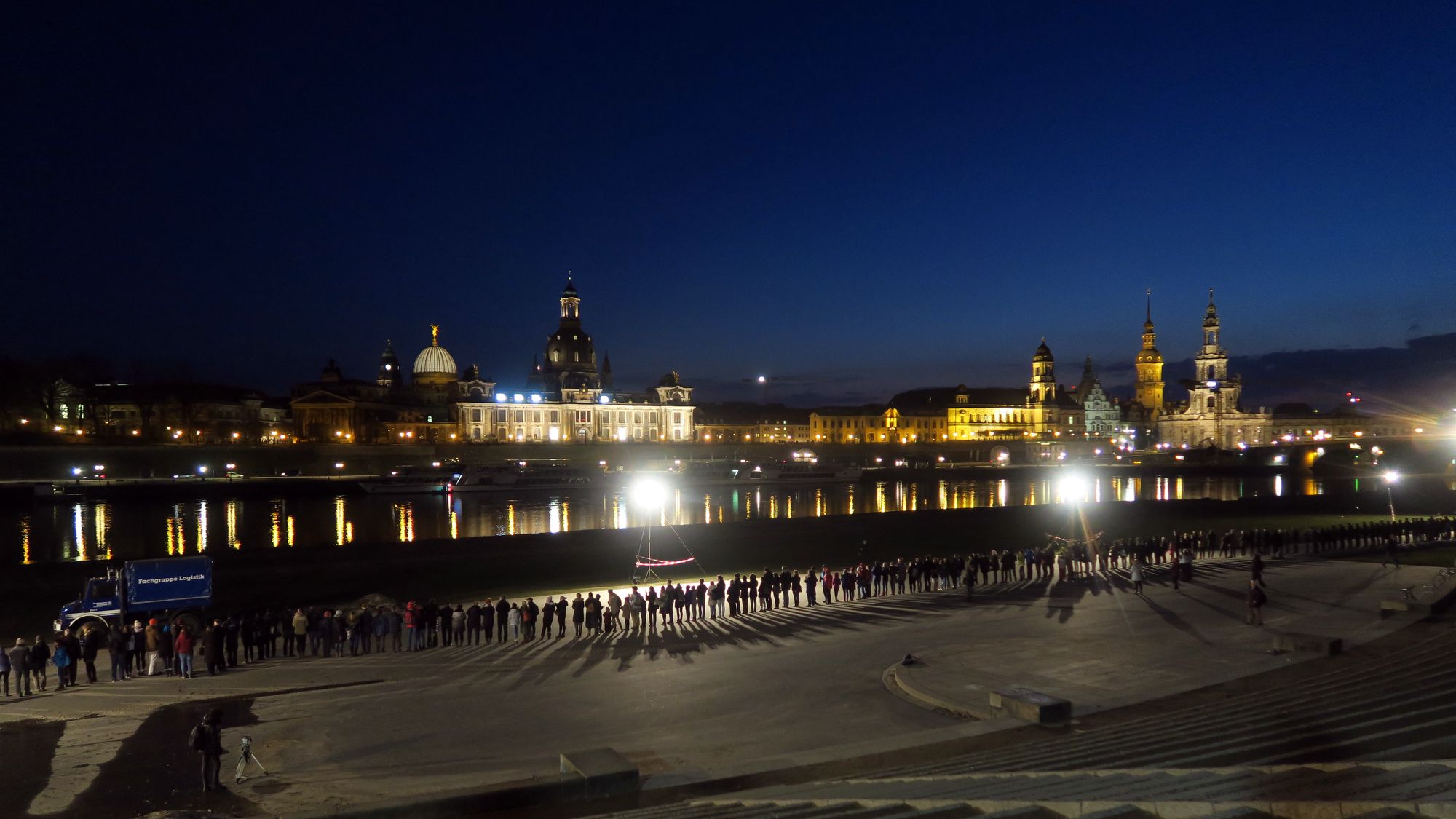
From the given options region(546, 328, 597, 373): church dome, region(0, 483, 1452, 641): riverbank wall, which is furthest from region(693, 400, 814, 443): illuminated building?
region(0, 483, 1452, 641): riverbank wall

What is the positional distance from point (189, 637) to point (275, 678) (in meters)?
1.40

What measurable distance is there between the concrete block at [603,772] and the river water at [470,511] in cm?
2384

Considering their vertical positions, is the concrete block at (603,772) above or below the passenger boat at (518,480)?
above

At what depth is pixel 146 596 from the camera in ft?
51.8

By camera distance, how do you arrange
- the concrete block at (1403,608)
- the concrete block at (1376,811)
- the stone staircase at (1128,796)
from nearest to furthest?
the concrete block at (1376,811) → the stone staircase at (1128,796) → the concrete block at (1403,608)

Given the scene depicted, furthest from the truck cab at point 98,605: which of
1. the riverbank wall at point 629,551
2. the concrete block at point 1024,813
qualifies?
the concrete block at point 1024,813

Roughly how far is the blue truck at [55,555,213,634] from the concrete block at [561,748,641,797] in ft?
33.7

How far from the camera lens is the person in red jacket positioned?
12070 mm

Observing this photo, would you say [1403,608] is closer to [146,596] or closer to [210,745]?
[210,745]

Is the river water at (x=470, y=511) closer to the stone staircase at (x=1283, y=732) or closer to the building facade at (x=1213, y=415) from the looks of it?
the stone staircase at (x=1283, y=732)

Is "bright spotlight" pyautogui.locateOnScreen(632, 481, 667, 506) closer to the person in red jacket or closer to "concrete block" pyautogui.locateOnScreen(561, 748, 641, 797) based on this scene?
the person in red jacket

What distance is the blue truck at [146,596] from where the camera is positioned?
14.6 metres

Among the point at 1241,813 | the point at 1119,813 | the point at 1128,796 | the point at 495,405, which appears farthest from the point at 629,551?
the point at 495,405

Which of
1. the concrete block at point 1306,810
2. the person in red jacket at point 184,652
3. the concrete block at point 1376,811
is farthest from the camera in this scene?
the person in red jacket at point 184,652
